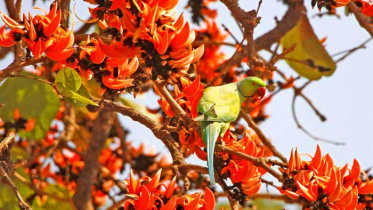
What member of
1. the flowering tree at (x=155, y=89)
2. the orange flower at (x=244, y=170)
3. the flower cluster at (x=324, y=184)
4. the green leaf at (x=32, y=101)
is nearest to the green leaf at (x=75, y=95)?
the flowering tree at (x=155, y=89)

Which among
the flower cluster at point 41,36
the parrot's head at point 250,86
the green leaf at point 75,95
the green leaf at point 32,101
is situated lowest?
the green leaf at point 32,101

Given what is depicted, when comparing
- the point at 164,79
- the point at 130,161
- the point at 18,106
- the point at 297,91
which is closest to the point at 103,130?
the point at 130,161

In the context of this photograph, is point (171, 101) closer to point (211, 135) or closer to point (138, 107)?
point (211, 135)

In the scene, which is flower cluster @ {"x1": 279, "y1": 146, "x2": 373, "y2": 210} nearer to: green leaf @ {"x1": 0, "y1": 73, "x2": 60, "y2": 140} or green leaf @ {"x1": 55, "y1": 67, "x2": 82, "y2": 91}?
green leaf @ {"x1": 55, "y1": 67, "x2": 82, "y2": 91}

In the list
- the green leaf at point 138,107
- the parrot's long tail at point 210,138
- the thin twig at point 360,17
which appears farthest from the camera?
the green leaf at point 138,107

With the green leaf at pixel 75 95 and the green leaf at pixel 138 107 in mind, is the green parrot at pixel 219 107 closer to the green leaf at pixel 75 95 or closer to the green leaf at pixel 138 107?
the green leaf at pixel 75 95

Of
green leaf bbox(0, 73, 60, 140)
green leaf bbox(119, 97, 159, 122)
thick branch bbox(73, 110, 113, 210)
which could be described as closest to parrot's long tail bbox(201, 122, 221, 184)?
green leaf bbox(0, 73, 60, 140)

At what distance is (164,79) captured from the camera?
1446mm

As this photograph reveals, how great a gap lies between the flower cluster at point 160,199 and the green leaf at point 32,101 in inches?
29.4

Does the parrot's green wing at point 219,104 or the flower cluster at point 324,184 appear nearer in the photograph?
the flower cluster at point 324,184

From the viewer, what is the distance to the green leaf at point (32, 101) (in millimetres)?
2191

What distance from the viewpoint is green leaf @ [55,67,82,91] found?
1464mm

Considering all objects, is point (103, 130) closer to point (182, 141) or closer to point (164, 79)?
point (182, 141)

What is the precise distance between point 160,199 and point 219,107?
0.37m
